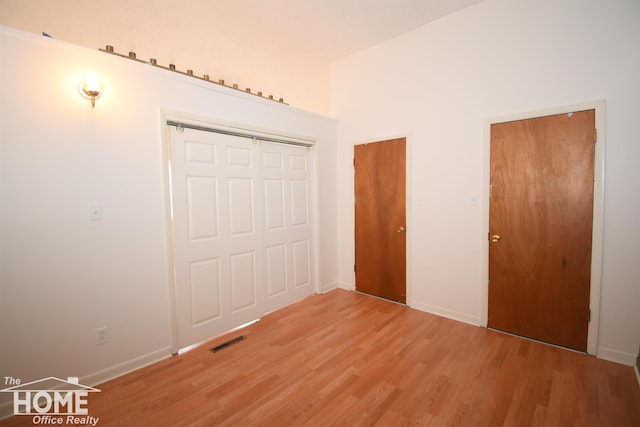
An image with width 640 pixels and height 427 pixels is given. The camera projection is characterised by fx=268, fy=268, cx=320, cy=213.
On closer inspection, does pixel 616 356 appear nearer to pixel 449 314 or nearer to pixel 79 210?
pixel 449 314

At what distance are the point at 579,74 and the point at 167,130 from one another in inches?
141

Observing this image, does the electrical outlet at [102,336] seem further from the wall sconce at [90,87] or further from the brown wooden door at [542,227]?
the brown wooden door at [542,227]

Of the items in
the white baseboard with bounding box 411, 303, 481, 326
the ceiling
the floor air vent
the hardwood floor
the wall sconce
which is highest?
the ceiling

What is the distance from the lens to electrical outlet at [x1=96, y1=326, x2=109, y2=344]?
2.04 metres

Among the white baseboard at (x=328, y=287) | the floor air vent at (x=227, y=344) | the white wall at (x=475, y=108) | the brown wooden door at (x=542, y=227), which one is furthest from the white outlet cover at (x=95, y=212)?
the brown wooden door at (x=542, y=227)

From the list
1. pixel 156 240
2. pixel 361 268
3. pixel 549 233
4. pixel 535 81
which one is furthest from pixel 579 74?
pixel 156 240

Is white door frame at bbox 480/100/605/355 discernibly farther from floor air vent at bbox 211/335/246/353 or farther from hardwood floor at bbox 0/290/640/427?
floor air vent at bbox 211/335/246/353

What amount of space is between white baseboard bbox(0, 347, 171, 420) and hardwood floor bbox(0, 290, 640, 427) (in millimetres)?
58

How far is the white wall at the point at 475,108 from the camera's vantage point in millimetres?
2125

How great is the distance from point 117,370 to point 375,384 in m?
2.02

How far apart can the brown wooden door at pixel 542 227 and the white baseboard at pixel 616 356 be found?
101 mm

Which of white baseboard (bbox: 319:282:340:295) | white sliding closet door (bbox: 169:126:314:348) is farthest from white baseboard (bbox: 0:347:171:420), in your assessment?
white baseboard (bbox: 319:282:340:295)

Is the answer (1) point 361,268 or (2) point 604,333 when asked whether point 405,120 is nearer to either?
(1) point 361,268

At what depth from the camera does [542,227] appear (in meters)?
2.47
